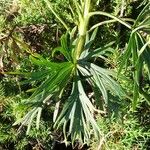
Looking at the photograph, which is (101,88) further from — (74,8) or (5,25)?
(5,25)

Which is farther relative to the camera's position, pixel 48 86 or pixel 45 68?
pixel 45 68

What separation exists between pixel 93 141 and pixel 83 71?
1.57 feet

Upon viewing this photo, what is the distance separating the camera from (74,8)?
2400 mm

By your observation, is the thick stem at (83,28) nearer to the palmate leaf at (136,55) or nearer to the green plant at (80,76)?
the green plant at (80,76)

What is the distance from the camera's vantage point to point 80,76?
7.05 ft

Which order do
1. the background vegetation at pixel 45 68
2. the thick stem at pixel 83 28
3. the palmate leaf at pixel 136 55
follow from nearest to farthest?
the palmate leaf at pixel 136 55 → the thick stem at pixel 83 28 → the background vegetation at pixel 45 68

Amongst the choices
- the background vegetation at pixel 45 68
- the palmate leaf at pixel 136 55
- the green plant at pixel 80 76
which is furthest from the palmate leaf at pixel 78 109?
the palmate leaf at pixel 136 55

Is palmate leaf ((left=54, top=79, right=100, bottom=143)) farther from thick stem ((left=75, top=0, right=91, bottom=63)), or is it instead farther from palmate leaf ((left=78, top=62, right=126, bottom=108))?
thick stem ((left=75, top=0, right=91, bottom=63))

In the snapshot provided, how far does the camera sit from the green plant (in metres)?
1.97

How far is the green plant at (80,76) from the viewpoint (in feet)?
6.47

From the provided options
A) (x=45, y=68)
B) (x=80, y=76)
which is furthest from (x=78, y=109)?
(x=45, y=68)

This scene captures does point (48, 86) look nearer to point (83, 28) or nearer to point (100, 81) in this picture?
point (100, 81)

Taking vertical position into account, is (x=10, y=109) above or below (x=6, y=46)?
below

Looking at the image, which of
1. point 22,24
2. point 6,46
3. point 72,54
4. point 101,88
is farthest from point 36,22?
point 101,88
